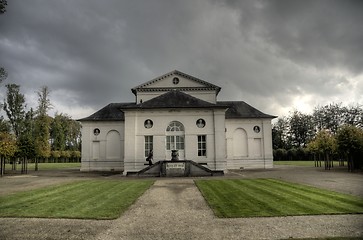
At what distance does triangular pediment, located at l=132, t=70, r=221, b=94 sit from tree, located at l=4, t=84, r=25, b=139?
2473cm

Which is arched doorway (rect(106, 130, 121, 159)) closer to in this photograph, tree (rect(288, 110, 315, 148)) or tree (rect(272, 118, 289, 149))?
tree (rect(272, 118, 289, 149))

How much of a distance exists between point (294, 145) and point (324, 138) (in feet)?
148

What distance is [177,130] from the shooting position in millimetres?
25719

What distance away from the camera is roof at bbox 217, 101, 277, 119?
32622mm

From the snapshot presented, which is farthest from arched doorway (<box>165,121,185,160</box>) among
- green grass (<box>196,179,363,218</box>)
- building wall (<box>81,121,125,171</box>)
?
green grass (<box>196,179,363,218</box>)

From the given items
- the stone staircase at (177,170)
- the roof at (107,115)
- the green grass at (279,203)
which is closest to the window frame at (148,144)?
the stone staircase at (177,170)

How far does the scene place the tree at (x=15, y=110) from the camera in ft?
147

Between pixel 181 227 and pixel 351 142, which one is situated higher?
pixel 351 142

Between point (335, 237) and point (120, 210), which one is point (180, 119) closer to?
point (120, 210)

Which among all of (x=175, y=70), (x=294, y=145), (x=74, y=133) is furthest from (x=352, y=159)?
(x=74, y=133)

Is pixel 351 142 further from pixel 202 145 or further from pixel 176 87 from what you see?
pixel 176 87

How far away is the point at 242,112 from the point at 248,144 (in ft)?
13.3

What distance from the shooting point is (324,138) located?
29.8 metres

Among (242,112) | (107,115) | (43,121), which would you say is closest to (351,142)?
(242,112)
